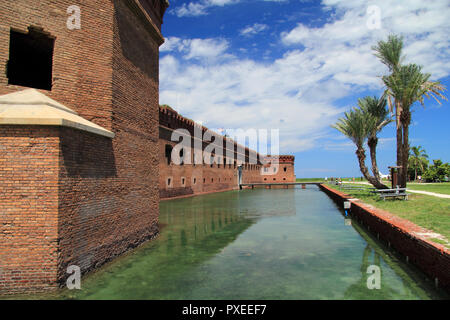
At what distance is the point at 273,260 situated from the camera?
6.13 metres

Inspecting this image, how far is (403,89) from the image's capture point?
12.9m

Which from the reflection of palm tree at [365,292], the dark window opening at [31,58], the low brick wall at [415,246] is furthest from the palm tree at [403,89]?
the dark window opening at [31,58]

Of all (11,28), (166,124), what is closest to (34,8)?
(11,28)

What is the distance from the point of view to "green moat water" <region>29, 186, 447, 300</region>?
4.43 metres

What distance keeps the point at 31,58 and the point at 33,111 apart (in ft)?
11.0

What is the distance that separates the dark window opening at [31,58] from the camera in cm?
575

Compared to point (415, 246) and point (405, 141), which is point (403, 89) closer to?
point (405, 141)

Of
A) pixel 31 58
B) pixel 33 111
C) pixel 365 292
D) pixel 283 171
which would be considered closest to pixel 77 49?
pixel 33 111

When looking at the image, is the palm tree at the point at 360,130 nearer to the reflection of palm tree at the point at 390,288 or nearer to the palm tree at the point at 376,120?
the palm tree at the point at 376,120

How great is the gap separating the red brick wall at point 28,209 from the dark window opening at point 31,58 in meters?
2.26

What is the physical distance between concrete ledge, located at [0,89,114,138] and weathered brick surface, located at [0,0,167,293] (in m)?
0.13

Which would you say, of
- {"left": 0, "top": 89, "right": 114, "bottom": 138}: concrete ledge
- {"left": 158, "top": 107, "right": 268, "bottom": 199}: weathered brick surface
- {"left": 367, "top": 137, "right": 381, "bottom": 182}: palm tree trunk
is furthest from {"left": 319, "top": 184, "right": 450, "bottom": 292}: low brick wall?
{"left": 158, "top": 107, "right": 268, "bottom": 199}: weathered brick surface
